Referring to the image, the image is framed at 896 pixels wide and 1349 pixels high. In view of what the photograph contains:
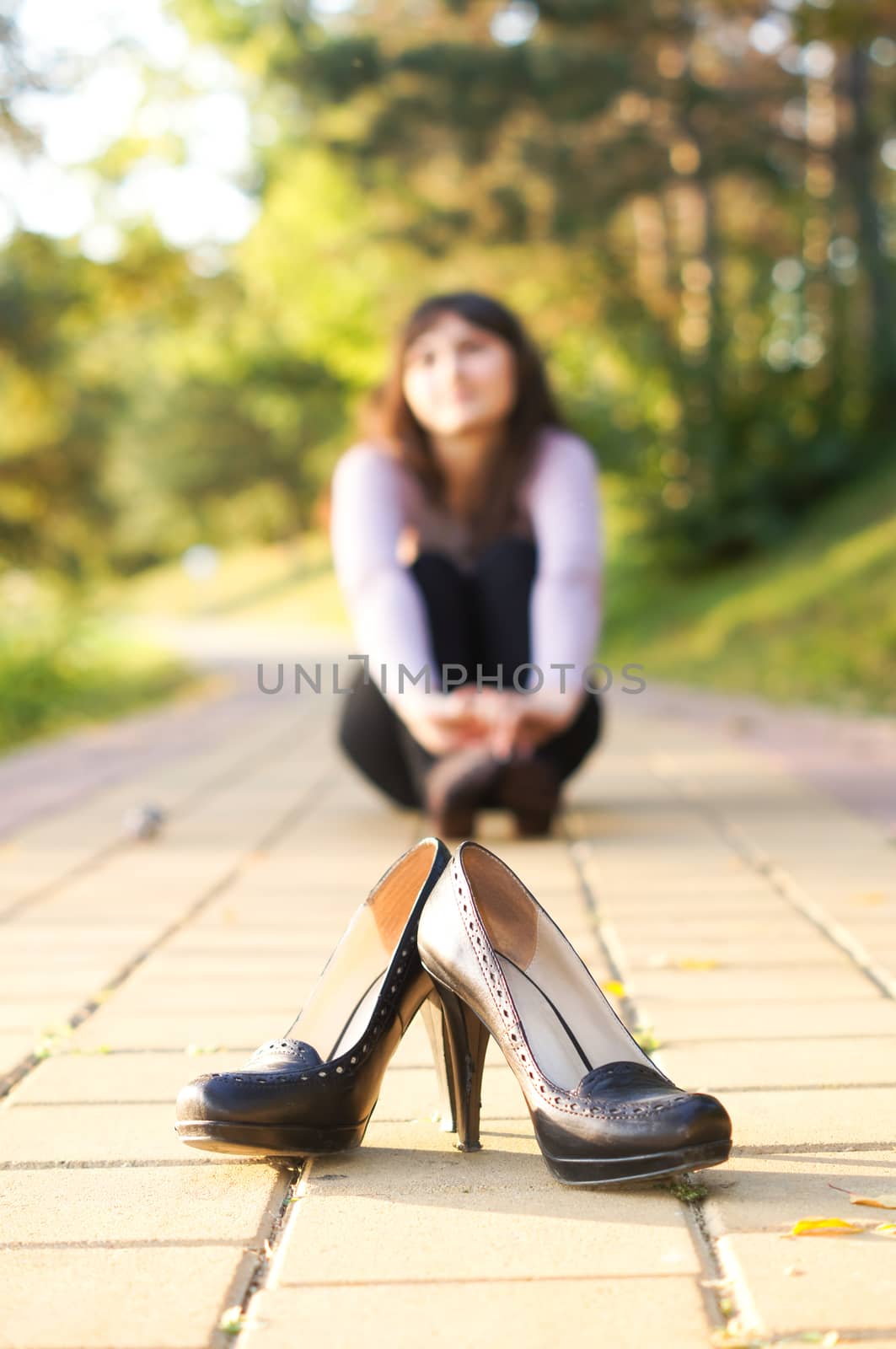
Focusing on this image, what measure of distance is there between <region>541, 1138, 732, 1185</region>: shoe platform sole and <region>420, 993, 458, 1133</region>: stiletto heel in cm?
20

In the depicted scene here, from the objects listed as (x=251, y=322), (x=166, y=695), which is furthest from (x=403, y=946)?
(x=251, y=322)

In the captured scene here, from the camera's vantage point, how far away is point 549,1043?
1.74 m

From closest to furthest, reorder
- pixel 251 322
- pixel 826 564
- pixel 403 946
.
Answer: pixel 403 946 < pixel 826 564 < pixel 251 322

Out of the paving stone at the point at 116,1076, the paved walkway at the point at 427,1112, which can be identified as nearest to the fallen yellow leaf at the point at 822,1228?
the paved walkway at the point at 427,1112

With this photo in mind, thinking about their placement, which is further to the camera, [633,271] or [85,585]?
[633,271]

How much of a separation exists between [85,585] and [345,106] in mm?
6682

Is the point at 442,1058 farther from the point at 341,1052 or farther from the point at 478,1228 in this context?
the point at 478,1228

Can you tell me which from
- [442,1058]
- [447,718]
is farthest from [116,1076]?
[447,718]

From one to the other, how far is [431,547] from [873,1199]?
2817mm

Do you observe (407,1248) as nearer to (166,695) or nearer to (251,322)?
(166,695)

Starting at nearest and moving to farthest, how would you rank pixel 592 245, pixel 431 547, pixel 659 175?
pixel 431 547, pixel 659 175, pixel 592 245

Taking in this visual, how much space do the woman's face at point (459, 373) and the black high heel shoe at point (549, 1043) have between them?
2469mm

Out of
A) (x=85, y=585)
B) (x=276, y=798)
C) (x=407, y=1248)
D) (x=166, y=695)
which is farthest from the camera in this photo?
(x=85, y=585)

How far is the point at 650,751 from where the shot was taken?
632cm
